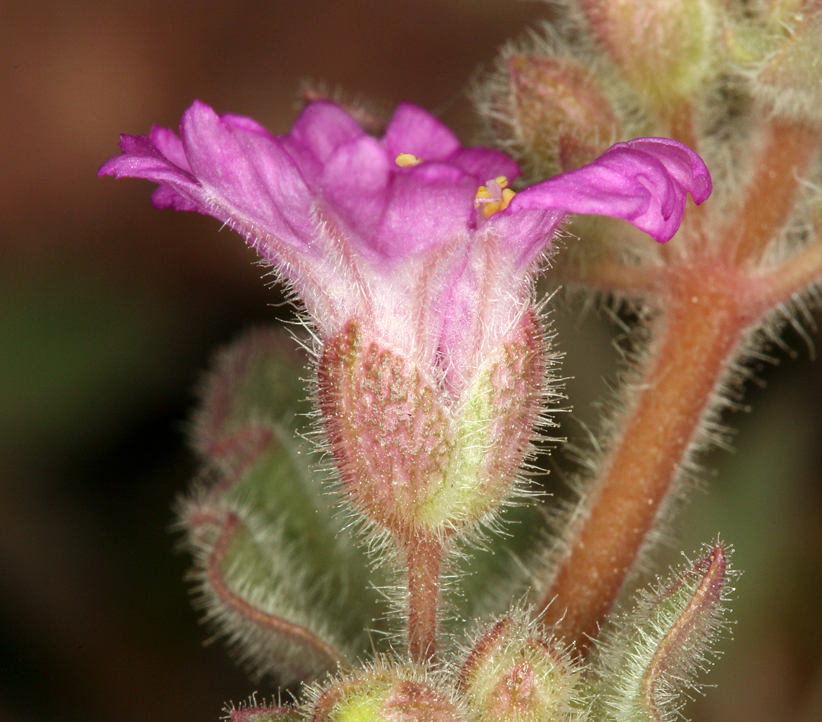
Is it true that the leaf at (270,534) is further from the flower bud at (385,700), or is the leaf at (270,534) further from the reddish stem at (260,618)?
the flower bud at (385,700)

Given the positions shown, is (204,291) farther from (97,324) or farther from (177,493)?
(177,493)

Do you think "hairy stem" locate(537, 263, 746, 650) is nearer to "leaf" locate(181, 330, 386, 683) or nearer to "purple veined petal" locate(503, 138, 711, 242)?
"leaf" locate(181, 330, 386, 683)

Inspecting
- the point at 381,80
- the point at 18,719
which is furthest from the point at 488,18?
the point at 18,719

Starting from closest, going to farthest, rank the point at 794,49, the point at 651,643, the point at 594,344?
the point at 651,643
the point at 794,49
the point at 594,344

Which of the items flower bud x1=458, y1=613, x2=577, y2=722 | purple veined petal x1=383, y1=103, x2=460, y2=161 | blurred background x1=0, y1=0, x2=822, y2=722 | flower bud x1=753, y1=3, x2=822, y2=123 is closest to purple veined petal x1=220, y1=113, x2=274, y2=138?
purple veined petal x1=383, y1=103, x2=460, y2=161

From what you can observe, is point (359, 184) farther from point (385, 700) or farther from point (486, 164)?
point (385, 700)

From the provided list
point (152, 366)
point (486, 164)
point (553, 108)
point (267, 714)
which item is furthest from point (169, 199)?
point (152, 366)
